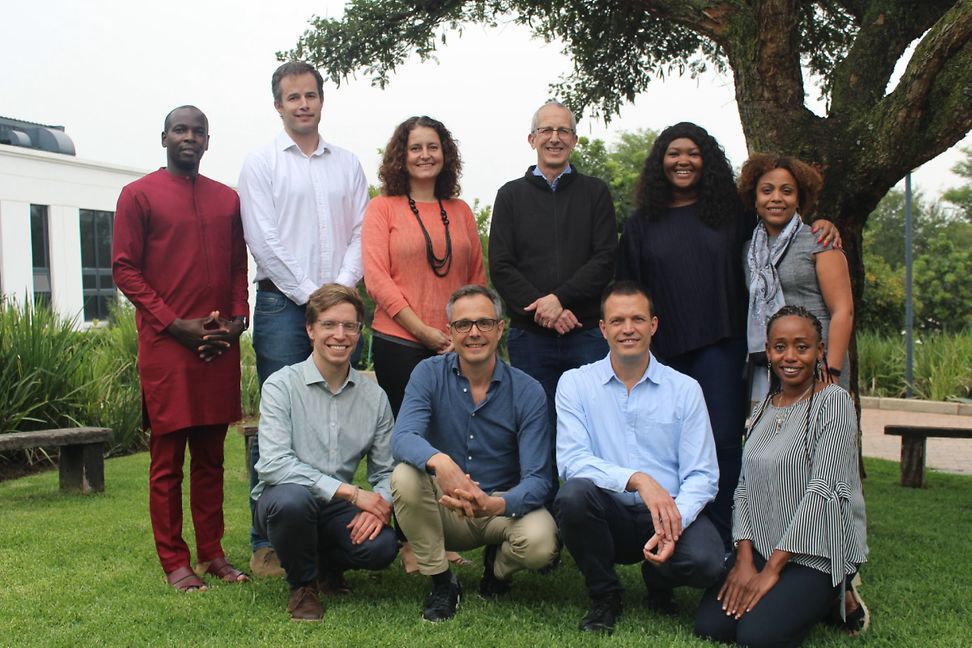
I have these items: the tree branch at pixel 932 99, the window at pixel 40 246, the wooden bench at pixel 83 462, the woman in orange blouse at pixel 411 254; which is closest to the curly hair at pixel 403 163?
the woman in orange blouse at pixel 411 254

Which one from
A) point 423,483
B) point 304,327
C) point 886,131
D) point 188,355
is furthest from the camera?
point 886,131

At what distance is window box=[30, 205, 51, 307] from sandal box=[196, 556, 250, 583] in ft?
110

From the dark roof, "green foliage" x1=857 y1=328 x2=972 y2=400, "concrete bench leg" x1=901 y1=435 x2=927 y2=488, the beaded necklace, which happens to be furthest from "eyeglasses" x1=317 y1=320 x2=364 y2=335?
the dark roof

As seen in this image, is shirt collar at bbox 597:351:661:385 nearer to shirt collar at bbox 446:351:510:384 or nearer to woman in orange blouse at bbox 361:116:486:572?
shirt collar at bbox 446:351:510:384

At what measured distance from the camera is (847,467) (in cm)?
373

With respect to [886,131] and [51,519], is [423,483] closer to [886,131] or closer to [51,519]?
[51,519]

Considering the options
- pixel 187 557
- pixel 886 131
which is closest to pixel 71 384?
pixel 187 557

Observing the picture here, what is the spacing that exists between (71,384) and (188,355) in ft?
17.8

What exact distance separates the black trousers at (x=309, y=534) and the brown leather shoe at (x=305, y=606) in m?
0.04

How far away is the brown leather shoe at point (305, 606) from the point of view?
3988 mm

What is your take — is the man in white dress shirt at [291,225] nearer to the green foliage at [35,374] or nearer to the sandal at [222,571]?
the sandal at [222,571]

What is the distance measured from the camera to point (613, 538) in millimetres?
3959

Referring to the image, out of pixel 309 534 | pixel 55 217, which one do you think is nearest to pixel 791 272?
pixel 309 534

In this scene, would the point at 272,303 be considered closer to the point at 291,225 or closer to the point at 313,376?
the point at 291,225
